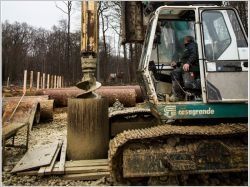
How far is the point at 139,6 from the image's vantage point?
545cm

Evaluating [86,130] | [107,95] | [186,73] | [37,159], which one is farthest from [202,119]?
[107,95]

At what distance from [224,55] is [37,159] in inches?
127

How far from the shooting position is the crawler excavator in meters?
4.01

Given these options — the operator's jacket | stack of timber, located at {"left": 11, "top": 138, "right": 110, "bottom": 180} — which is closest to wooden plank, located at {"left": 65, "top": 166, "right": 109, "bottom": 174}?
stack of timber, located at {"left": 11, "top": 138, "right": 110, "bottom": 180}

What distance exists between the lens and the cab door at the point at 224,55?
14.4 ft

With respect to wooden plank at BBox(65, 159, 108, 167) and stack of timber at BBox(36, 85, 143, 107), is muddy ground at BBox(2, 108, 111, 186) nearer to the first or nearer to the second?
wooden plank at BBox(65, 159, 108, 167)

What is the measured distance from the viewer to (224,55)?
445 cm

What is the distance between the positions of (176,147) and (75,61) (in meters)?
38.8

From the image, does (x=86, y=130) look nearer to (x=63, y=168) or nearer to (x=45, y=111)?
(x=63, y=168)

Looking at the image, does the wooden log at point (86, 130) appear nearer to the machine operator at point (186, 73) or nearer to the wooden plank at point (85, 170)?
the wooden plank at point (85, 170)

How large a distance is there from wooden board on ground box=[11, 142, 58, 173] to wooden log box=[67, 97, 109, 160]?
377 mm

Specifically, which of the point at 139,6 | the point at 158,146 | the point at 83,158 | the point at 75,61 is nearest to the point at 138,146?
the point at 158,146

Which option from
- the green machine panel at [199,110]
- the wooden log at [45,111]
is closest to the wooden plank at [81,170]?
the green machine panel at [199,110]

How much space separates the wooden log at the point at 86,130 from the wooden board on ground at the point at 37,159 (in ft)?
1.24
